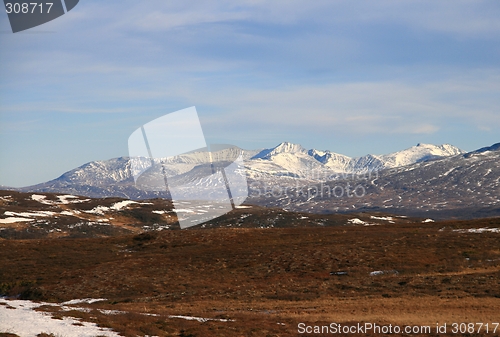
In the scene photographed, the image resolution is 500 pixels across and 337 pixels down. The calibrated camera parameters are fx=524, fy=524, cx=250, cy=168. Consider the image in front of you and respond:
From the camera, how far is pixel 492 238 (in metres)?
71.1

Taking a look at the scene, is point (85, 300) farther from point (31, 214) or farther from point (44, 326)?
point (31, 214)

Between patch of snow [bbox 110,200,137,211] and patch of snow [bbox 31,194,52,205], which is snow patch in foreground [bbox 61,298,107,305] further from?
patch of snow [bbox 31,194,52,205]

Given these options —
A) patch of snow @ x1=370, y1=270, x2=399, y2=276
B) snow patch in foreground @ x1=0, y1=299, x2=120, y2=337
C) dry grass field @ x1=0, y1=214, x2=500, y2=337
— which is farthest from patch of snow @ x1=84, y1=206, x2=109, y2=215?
snow patch in foreground @ x1=0, y1=299, x2=120, y2=337

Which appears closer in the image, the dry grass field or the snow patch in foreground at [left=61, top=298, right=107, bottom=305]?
the dry grass field

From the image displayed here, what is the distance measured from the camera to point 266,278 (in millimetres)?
61031

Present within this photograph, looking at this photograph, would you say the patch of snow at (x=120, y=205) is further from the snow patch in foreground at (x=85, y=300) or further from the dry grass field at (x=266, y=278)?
the snow patch in foreground at (x=85, y=300)

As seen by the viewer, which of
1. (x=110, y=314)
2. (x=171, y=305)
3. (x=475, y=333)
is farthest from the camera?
(x=171, y=305)

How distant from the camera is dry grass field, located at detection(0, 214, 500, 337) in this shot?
40.3 meters

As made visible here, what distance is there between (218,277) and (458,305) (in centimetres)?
2814

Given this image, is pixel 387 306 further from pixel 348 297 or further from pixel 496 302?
pixel 496 302

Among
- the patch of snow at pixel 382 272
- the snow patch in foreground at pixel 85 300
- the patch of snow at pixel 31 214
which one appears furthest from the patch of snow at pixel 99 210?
the patch of snow at pixel 382 272

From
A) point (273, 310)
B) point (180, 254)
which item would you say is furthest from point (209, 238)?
point (273, 310)

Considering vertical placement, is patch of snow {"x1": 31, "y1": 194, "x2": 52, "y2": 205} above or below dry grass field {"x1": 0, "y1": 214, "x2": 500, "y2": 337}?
above

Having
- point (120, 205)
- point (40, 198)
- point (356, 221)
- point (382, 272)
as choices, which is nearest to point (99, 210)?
point (120, 205)
